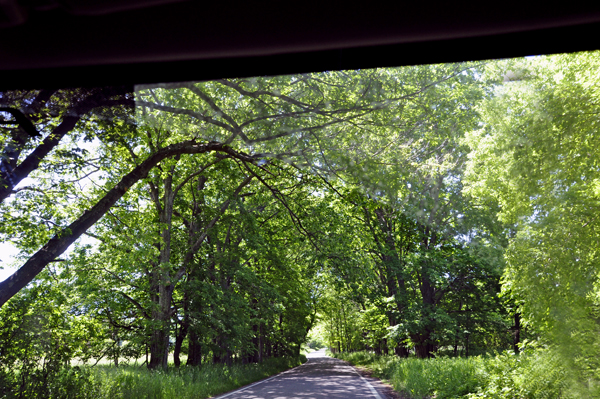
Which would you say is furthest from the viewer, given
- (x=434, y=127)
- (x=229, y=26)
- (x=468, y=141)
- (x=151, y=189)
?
(x=151, y=189)

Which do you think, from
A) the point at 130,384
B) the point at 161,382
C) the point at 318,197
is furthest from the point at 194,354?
the point at 318,197

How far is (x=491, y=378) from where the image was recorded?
834 centimetres

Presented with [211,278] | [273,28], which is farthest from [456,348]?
[273,28]

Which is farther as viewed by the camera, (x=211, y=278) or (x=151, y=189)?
(x=211, y=278)

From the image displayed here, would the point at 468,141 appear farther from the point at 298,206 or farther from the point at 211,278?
the point at 211,278

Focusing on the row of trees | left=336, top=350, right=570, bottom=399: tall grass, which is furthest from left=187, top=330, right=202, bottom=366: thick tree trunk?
left=336, top=350, right=570, bottom=399: tall grass

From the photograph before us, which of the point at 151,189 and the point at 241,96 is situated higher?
the point at 151,189

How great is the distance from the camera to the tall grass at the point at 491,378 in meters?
6.44

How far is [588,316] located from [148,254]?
385 inches

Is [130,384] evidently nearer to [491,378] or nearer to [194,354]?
[491,378]

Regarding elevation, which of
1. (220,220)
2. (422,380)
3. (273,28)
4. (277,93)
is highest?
(220,220)

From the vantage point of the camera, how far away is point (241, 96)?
381cm

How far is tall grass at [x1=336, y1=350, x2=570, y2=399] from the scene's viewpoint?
6438mm

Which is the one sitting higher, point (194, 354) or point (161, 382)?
point (194, 354)
